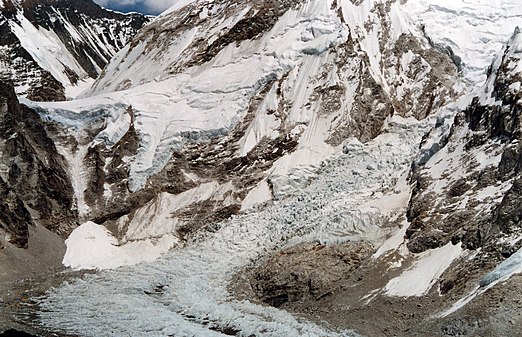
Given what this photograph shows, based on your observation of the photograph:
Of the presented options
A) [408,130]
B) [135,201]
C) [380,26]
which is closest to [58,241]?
[135,201]

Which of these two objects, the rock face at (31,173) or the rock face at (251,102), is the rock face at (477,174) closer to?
the rock face at (251,102)

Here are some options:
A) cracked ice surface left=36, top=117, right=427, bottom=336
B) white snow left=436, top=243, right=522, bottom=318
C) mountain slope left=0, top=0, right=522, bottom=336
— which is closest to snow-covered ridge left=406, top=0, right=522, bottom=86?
mountain slope left=0, top=0, right=522, bottom=336

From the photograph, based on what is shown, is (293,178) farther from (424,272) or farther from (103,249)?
(424,272)

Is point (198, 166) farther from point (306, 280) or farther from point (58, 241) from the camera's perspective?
point (306, 280)

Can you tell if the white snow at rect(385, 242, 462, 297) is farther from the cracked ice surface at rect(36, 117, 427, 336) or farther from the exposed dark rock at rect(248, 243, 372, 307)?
the cracked ice surface at rect(36, 117, 427, 336)

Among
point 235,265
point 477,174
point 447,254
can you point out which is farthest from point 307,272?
point 477,174

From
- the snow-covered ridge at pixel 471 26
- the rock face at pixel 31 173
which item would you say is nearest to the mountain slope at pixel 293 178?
the snow-covered ridge at pixel 471 26
